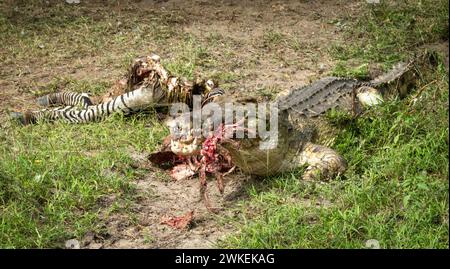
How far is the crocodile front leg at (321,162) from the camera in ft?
→ 19.7

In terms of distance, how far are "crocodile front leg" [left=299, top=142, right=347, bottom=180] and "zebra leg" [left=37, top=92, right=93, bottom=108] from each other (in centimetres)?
279

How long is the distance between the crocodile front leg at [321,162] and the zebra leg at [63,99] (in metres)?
2.79

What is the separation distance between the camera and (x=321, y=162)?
6094mm

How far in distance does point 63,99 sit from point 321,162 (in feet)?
11.2

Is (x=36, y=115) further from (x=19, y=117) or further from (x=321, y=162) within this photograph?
(x=321, y=162)

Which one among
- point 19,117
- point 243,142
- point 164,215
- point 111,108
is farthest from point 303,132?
point 19,117

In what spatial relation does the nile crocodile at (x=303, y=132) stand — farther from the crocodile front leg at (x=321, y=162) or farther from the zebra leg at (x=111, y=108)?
the zebra leg at (x=111, y=108)

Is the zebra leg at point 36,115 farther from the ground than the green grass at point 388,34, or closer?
closer

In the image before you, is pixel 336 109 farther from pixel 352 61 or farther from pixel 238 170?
pixel 352 61

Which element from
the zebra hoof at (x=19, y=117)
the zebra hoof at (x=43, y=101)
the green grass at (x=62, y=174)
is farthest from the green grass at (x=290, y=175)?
the zebra hoof at (x=43, y=101)

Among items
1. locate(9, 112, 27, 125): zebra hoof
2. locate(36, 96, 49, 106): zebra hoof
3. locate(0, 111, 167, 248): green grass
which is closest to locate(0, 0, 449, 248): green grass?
locate(0, 111, 167, 248): green grass

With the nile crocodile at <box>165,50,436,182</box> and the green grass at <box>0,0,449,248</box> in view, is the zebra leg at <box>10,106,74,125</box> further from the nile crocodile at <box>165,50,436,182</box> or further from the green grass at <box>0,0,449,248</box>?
the nile crocodile at <box>165,50,436,182</box>

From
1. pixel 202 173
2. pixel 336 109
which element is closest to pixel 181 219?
pixel 202 173

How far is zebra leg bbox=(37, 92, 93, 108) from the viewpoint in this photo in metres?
7.83
